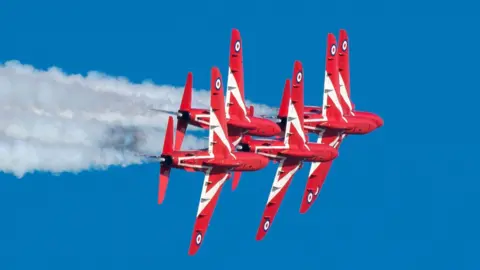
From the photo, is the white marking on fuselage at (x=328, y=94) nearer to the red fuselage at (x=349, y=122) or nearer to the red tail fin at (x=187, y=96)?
the red fuselage at (x=349, y=122)

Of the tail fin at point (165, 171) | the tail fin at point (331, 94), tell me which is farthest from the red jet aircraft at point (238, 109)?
the tail fin at point (165, 171)

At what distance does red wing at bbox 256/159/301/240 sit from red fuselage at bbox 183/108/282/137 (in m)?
1.41

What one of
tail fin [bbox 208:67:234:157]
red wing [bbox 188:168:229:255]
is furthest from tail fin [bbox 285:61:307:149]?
tail fin [bbox 208:67:234:157]

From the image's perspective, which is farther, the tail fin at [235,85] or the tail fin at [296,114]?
the tail fin at [235,85]

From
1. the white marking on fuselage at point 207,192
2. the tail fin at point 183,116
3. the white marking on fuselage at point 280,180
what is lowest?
the white marking on fuselage at point 207,192

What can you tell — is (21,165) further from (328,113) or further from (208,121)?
(328,113)

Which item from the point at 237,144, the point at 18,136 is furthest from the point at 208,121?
the point at 18,136

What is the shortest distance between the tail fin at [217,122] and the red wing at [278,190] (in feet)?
14.6

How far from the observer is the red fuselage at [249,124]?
252 ft

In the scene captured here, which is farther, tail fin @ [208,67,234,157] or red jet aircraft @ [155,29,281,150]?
red jet aircraft @ [155,29,281,150]

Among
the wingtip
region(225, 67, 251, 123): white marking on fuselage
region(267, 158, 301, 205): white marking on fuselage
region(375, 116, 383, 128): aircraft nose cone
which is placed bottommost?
the wingtip

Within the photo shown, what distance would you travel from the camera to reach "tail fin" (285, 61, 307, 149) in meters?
78.1

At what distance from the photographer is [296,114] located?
78.2 meters

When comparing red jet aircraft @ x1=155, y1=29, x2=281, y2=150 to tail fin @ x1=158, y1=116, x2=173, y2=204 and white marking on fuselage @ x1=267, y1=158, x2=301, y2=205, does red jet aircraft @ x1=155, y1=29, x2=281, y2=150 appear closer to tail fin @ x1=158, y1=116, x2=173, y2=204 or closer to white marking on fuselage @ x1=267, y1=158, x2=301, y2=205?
white marking on fuselage @ x1=267, y1=158, x2=301, y2=205
